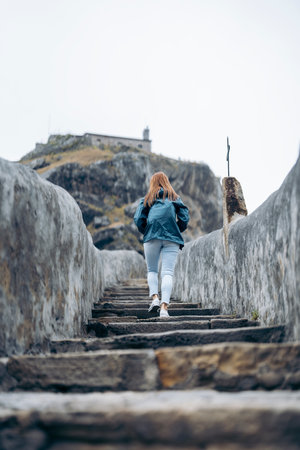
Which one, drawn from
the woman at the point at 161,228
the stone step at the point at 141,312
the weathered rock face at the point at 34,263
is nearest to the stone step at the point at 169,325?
the weathered rock face at the point at 34,263

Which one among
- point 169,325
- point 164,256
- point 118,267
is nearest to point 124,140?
point 118,267

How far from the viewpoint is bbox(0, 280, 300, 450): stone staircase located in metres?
1.17

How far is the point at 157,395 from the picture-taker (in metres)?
1.45

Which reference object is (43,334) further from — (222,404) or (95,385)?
(222,404)

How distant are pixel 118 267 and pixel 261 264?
23.8 feet

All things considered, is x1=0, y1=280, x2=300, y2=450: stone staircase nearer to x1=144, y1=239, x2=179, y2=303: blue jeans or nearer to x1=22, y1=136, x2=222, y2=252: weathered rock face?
x1=144, y1=239, x2=179, y2=303: blue jeans

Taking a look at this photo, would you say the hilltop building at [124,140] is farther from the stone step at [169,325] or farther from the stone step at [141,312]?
the stone step at [169,325]

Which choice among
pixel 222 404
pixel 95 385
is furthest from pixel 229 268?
pixel 222 404

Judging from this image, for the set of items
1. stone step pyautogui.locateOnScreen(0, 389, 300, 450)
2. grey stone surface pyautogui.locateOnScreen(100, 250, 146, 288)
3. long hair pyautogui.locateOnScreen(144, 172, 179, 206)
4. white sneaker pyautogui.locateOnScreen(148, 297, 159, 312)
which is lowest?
stone step pyautogui.locateOnScreen(0, 389, 300, 450)

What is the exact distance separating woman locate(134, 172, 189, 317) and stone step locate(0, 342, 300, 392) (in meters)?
1.85

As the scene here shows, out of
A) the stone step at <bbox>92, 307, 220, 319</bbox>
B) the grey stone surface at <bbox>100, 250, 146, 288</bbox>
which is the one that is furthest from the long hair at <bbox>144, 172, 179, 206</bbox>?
the grey stone surface at <bbox>100, 250, 146, 288</bbox>

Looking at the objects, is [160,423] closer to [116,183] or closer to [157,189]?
[157,189]

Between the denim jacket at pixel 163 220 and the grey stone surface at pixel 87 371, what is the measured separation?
6.54 feet

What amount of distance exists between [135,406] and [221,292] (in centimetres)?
247
